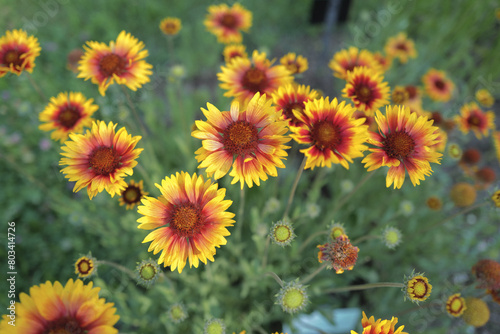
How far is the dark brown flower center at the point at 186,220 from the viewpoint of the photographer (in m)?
1.29

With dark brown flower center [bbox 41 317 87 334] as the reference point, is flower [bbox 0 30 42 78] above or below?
above

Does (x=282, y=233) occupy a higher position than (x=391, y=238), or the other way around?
(x=391, y=238)

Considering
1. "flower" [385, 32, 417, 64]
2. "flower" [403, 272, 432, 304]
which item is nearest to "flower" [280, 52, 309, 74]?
"flower" [403, 272, 432, 304]

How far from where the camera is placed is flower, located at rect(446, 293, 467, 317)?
1.46 metres

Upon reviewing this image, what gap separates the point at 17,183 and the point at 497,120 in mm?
5776

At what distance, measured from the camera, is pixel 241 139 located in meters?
1.31

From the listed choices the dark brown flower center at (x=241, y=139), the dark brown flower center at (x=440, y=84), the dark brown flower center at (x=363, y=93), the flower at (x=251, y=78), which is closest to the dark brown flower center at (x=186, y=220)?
the dark brown flower center at (x=241, y=139)

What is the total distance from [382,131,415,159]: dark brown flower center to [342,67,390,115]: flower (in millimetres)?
251

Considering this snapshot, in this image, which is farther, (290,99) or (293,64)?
(293,64)

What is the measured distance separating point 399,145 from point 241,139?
2.42 ft

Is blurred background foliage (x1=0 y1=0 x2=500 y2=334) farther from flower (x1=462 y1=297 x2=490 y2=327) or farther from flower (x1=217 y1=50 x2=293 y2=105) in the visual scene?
flower (x1=217 y1=50 x2=293 y2=105)

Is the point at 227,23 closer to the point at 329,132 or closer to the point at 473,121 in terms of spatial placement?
the point at 329,132

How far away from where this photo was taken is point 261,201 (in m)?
2.37

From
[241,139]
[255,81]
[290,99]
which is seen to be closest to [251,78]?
[255,81]
